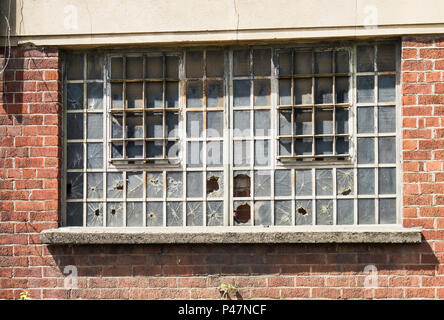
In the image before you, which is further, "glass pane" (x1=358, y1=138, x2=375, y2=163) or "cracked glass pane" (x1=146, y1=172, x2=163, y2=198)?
"cracked glass pane" (x1=146, y1=172, x2=163, y2=198)

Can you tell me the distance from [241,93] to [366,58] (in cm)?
120

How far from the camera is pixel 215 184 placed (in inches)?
208

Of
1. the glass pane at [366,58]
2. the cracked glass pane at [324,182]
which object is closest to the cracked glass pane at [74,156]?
the cracked glass pane at [324,182]

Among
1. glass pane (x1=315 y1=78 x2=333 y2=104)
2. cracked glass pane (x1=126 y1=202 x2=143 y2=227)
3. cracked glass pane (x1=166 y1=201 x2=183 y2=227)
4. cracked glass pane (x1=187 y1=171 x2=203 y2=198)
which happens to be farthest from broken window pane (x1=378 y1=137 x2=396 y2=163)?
cracked glass pane (x1=126 y1=202 x2=143 y2=227)

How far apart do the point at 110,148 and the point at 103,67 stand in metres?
0.78

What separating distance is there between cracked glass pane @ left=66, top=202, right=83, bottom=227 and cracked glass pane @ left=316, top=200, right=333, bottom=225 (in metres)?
2.22

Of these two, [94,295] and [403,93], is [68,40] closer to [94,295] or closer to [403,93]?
[94,295]

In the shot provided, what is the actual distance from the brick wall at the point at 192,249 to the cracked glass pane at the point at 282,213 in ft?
0.82

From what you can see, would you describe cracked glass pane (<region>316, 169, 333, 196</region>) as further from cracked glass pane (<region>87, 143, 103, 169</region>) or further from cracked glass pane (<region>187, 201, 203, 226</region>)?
cracked glass pane (<region>87, 143, 103, 169</region>)

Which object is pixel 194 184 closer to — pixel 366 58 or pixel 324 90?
pixel 324 90

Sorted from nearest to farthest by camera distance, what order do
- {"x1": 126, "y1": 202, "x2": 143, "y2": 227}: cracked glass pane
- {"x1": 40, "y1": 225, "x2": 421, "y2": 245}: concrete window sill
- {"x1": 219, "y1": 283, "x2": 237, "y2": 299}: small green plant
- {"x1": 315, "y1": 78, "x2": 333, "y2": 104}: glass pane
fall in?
1. {"x1": 40, "y1": 225, "x2": 421, "y2": 245}: concrete window sill
2. {"x1": 219, "y1": 283, "x2": 237, "y2": 299}: small green plant
3. {"x1": 315, "y1": 78, "x2": 333, "y2": 104}: glass pane
4. {"x1": 126, "y1": 202, "x2": 143, "y2": 227}: cracked glass pane

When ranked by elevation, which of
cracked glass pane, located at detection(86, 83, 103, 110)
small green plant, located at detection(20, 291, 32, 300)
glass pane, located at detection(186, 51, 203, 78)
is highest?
glass pane, located at detection(186, 51, 203, 78)

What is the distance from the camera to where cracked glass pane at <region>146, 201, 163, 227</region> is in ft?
17.3

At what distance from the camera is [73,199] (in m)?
5.34
